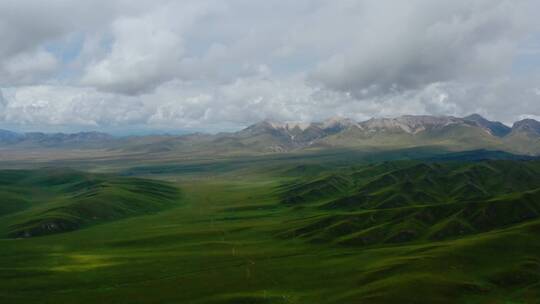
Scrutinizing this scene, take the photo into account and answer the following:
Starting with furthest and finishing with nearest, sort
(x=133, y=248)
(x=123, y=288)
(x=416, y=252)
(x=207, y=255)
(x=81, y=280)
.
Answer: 1. (x=133, y=248)
2. (x=207, y=255)
3. (x=416, y=252)
4. (x=81, y=280)
5. (x=123, y=288)

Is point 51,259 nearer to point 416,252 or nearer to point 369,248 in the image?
point 369,248

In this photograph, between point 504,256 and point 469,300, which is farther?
point 504,256

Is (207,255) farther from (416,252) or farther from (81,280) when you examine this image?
(416,252)

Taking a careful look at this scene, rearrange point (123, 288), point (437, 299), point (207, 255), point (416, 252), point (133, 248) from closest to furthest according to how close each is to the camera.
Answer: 1. point (437, 299)
2. point (123, 288)
3. point (416, 252)
4. point (207, 255)
5. point (133, 248)

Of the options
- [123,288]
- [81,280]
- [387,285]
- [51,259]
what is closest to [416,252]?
[387,285]

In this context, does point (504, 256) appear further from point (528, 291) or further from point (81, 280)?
point (81, 280)

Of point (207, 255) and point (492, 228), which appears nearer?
point (207, 255)

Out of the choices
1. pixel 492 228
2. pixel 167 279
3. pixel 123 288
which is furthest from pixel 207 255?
pixel 492 228

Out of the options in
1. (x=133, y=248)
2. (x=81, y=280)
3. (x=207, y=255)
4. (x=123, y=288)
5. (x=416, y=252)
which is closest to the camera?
(x=123, y=288)

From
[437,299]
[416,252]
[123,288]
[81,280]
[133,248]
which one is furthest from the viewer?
[133,248]
